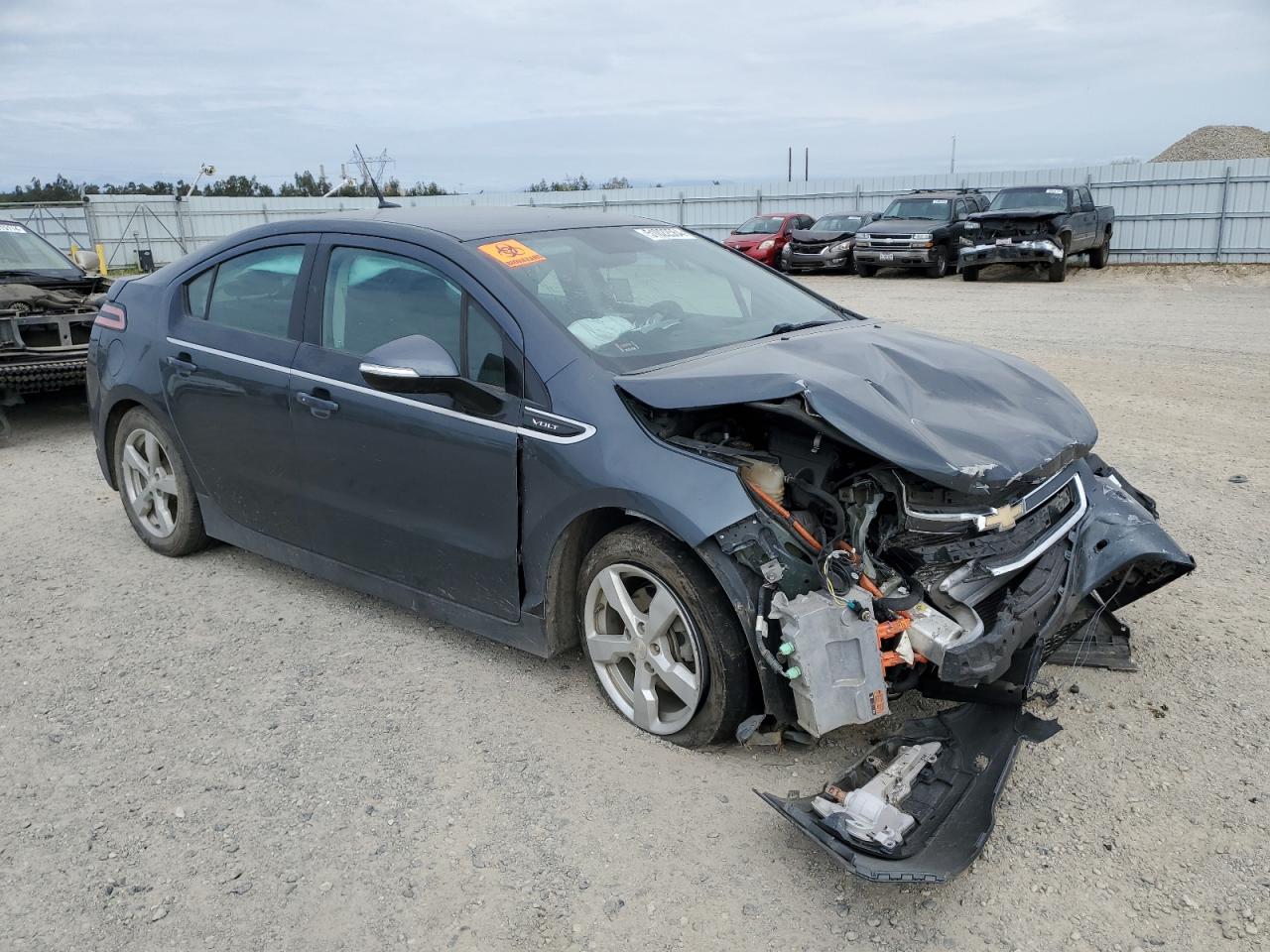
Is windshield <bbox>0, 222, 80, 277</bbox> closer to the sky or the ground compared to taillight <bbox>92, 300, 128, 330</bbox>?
closer to the sky

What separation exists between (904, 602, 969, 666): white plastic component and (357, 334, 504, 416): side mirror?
1596mm

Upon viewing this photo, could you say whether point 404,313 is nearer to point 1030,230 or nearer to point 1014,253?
point 1014,253

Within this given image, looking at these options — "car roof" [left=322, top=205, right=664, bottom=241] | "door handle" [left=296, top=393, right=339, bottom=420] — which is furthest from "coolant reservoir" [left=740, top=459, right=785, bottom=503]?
"door handle" [left=296, top=393, right=339, bottom=420]

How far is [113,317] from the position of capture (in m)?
5.25

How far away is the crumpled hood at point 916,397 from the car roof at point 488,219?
3.33ft

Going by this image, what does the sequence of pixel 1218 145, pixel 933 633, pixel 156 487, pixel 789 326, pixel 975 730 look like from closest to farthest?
pixel 933 633 → pixel 975 730 → pixel 789 326 → pixel 156 487 → pixel 1218 145

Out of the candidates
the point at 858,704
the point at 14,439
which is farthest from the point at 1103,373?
the point at 14,439

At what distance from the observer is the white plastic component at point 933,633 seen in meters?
2.96

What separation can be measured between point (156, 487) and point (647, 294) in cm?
290

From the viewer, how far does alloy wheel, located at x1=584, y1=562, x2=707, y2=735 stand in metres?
3.29

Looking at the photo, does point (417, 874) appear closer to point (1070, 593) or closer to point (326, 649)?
point (326, 649)

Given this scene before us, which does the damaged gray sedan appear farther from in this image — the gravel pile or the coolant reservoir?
the gravel pile

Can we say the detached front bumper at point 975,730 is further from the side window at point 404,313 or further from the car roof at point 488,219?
the car roof at point 488,219

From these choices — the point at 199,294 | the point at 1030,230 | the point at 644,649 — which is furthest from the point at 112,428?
the point at 1030,230
